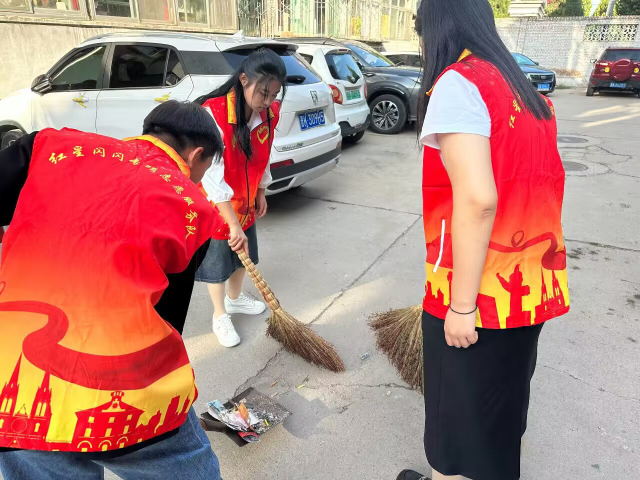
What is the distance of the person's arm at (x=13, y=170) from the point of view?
1031 millimetres

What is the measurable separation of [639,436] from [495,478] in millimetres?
1112

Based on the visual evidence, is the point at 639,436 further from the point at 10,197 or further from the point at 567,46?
the point at 567,46

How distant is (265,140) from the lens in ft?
8.43

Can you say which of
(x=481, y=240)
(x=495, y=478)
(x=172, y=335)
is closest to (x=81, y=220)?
(x=172, y=335)

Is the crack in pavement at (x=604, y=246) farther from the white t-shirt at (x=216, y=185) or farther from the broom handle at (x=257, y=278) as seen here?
the white t-shirt at (x=216, y=185)

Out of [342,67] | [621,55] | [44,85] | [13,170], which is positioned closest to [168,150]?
[13,170]

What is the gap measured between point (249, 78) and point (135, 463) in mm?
1771

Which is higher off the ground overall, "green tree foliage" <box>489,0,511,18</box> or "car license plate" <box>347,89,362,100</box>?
"green tree foliage" <box>489,0,511,18</box>

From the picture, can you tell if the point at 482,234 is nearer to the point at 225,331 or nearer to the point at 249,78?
the point at 249,78

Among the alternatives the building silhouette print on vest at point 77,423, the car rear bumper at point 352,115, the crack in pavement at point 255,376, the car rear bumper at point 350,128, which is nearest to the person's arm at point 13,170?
the building silhouette print on vest at point 77,423

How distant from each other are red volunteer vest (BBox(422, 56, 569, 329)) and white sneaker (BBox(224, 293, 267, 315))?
189cm

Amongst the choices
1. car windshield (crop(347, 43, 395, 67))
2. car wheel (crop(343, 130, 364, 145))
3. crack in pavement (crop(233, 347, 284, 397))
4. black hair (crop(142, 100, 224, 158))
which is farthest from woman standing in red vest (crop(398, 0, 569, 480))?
car windshield (crop(347, 43, 395, 67))

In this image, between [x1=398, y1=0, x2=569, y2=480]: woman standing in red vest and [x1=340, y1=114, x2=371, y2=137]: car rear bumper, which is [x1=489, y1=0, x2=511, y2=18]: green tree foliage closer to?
[x1=340, y1=114, x2=371, y2=137]: car rear bumper

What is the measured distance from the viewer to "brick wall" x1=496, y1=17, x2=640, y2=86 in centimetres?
1947
